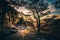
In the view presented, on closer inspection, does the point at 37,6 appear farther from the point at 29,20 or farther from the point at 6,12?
the point at 6,12

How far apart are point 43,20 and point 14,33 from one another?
104 inches

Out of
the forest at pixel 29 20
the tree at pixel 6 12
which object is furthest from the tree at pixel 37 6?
the tree at pixel 6 12

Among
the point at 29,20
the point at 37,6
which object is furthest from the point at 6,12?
the point at 37,6

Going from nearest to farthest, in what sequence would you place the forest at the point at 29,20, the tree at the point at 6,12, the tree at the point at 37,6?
the forest at the point at 29,20 → the tree at the point at 37,6 → the tree at the point at 6,12

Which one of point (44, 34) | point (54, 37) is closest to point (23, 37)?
point (44, 34)

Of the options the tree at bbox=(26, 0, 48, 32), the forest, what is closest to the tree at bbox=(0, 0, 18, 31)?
the forest

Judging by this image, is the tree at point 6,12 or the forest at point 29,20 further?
the tree at point 6,12

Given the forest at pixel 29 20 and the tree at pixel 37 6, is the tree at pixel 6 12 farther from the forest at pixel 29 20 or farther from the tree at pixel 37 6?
the tree at pixel 37 6

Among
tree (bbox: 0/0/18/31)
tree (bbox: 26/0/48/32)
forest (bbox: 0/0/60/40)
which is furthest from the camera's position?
tree (bbox: 0/0/18/31)

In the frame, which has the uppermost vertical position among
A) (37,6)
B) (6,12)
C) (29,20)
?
(37,6)

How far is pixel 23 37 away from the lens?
39.3 ft

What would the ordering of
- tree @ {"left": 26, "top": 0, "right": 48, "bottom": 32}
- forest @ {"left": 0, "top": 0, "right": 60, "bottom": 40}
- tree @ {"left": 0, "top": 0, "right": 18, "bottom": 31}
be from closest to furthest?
forest @ {"left": 0, "top": 0, "right": 60, "bottom": 40}
tree @ {"left": 26, "top": 0, "right": 48, "bottom": 32}
tree @ {"left": 0, "top": 0, "right": 18, "bottom": 31}

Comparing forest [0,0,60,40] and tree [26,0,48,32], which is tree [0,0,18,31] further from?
tree [26,0,48,32]

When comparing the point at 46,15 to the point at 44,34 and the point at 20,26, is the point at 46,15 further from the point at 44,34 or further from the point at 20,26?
the point at 20,26
